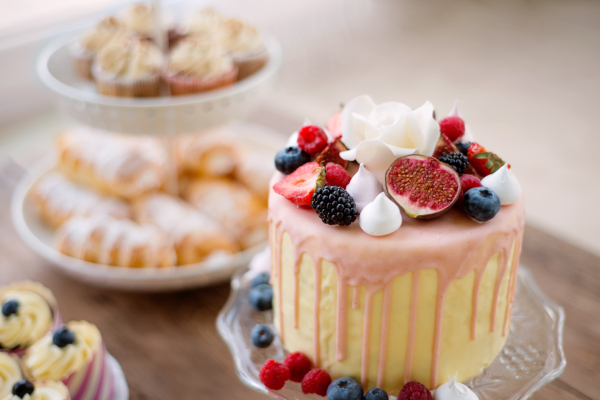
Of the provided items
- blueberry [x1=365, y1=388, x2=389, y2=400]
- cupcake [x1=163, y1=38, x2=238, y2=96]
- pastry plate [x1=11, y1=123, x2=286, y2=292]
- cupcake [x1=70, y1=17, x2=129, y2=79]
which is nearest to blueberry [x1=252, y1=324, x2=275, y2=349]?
blueberry [x1=365, y1=388, x2=389, y2=400]

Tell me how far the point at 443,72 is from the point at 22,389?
4347mm

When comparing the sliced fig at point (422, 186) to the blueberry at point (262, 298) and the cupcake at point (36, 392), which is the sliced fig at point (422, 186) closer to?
the blueberry at point (262, 298)

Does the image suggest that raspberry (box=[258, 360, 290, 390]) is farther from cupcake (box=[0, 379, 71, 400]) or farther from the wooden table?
cupcake (box=[0, 379, 71, 400])

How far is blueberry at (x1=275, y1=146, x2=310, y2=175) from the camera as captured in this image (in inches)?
46.4

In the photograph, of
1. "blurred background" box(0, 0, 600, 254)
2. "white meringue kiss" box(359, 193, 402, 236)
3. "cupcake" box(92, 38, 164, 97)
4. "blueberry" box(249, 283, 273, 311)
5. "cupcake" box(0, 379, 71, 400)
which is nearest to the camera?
"white meringue kiss" box(359, 193, 402, 236)

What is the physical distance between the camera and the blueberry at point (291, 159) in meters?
1.18

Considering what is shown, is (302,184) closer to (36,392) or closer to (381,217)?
(381,217)

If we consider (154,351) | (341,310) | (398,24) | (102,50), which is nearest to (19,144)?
(102,50)

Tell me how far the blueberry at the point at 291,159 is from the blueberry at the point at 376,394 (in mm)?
476

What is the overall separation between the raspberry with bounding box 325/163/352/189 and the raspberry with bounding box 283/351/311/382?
373 millimetres

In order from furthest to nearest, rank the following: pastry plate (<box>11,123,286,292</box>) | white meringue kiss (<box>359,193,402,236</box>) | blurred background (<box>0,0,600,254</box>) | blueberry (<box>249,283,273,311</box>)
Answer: blurred background (<box>0,0,600,254</box>)
pastry plate (<box>11,123,286,292</box>)
blueberry (<box>249,283,273,311</box>)
white meringue kiss (<box>359,193,402,236</box>)

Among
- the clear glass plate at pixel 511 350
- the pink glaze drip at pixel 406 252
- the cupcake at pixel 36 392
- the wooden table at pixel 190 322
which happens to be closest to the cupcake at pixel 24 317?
the cupcake at pixel 36 392

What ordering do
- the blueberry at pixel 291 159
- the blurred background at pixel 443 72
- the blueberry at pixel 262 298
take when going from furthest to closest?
1. the blurred background at pixel 443 72
2. the blueberry at pixel 262 298
3. the blueberry at pixel 291 159

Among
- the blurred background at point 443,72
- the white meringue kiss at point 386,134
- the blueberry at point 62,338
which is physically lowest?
the blurred background at point 443,72
